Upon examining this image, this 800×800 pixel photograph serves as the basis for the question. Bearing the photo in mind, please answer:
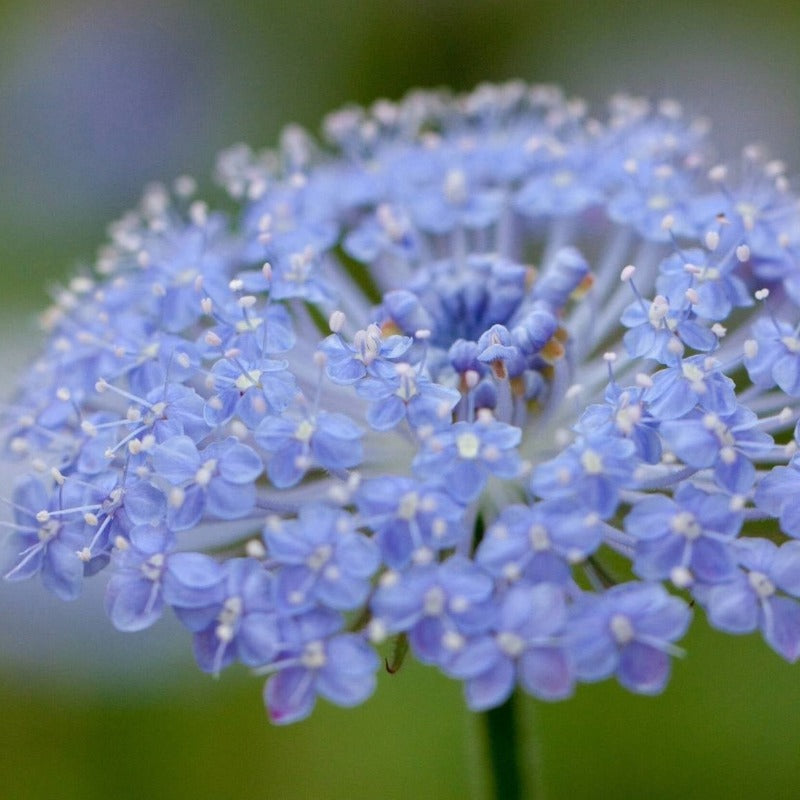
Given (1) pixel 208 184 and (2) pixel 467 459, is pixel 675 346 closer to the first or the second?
(2) pixel 467 459

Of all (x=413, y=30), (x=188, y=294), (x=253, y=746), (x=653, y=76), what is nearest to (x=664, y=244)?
(x=188, y=294)

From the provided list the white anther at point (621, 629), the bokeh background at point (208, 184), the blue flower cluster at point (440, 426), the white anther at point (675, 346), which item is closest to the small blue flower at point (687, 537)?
the blue flower cluster at point (440, 426)

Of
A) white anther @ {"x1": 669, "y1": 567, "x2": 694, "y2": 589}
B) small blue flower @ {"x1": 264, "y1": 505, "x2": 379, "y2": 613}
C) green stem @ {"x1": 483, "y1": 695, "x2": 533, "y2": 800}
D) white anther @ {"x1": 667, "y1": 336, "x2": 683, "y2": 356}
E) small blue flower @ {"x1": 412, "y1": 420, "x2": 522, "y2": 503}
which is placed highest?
white anther @ {"x1": 667, "y1": 336, "x2": 683, "y2": 356}

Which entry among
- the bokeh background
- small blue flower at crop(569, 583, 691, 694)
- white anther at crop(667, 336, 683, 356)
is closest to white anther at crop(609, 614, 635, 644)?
small blue flower at crop(569, 583, 691, 694)

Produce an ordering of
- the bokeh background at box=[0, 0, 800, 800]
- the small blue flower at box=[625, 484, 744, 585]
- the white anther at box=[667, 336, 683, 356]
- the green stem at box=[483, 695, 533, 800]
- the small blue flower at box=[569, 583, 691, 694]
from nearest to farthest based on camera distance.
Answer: the small blue flower at box=[569, 583, 691, 694] → the small blue flower at box=[625, 484, 744, 585] → the white anther at box=[667, 336, 683, 356] → the green stem at box=[483, 695, 533, 800] → the bokeh background at box=[0, 0, 800, 800]

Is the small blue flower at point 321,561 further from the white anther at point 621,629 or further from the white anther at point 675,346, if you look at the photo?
the white anther at point 675,346

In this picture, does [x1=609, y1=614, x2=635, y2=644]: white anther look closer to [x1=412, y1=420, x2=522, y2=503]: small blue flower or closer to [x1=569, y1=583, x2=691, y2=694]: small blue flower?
[x1=569, y1=583, x2=691, y2=694]: small blue flower

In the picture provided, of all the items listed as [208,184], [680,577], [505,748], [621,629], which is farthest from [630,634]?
[208,184]

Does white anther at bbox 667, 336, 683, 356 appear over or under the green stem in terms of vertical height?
over
